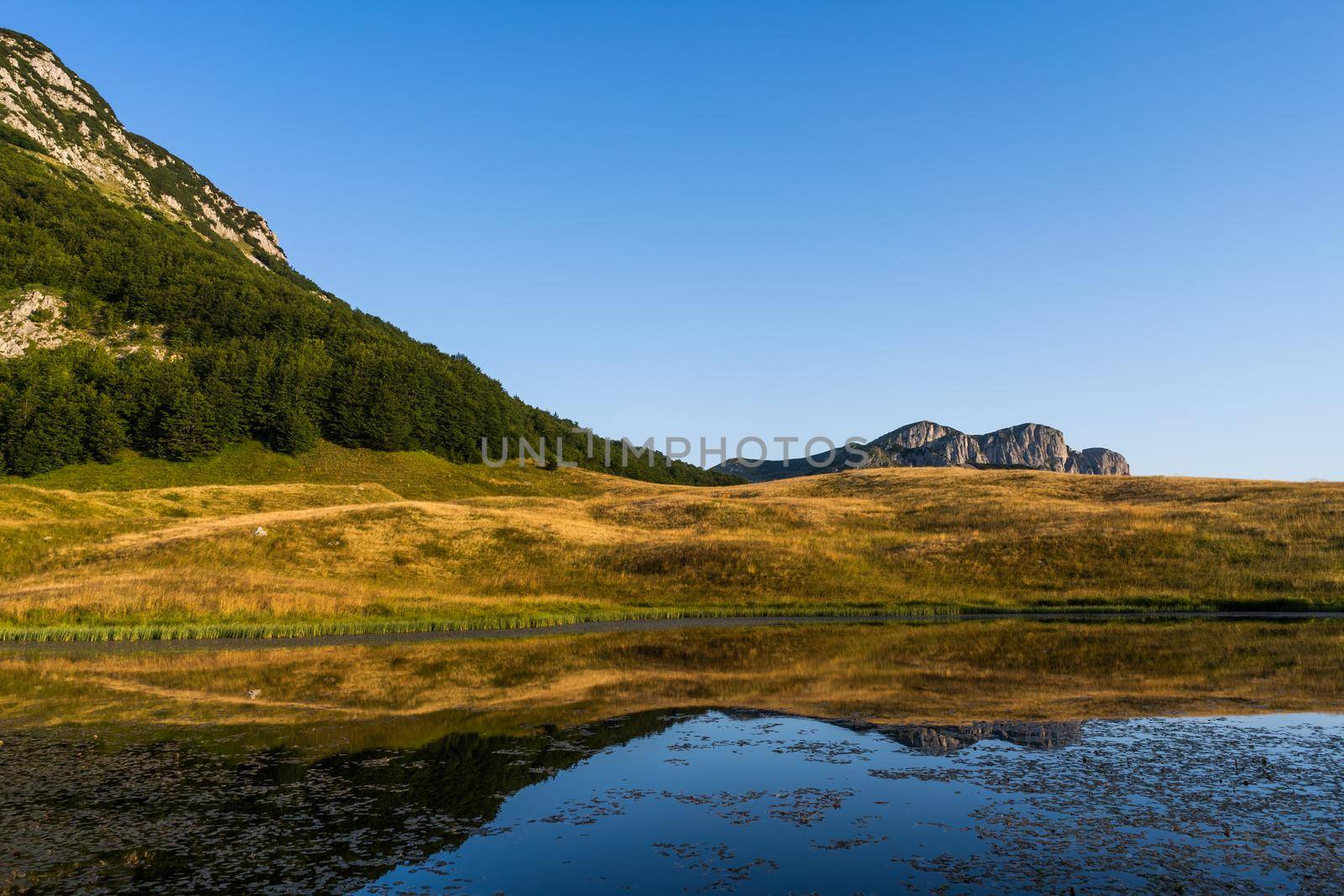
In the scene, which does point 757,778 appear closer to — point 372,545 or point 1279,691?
point 1279,691

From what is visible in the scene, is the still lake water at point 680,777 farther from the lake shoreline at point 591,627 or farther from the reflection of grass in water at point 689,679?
the lake shoreline at point 591,627

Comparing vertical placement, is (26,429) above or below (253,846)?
above

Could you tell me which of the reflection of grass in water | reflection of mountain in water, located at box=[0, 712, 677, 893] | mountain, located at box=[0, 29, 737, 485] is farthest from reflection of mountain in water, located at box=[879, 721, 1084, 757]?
mountain, located at box=[0, 29, 737, 485]

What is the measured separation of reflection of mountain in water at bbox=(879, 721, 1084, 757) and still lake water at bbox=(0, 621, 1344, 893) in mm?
80

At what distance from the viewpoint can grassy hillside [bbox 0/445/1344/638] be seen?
42.2 meters

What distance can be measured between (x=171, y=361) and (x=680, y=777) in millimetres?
150196

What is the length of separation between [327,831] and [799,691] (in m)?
14.2

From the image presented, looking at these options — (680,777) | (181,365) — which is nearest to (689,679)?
(680,777)

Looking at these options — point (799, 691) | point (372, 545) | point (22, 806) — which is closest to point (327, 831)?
point (22, 806)

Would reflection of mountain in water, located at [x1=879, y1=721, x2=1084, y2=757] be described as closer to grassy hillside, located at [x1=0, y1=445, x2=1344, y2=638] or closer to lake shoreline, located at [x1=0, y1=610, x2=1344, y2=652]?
lake shoreline, located at [x1=0, y1=610, x2=1344, y2=652]

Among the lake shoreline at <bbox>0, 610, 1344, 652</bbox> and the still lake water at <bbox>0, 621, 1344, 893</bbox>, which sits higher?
the still lake water at <bbox>0, 621, 1344, 893</bbox>

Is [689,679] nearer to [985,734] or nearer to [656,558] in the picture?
[985,734]

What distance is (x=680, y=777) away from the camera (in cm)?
1495

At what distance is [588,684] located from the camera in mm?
24031
